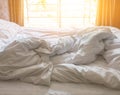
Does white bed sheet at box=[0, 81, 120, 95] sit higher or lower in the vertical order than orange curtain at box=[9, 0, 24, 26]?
lower

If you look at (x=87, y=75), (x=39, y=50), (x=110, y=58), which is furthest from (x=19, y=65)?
(x=110, y=58)

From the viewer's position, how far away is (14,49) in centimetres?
137

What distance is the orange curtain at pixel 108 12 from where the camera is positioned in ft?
10.6

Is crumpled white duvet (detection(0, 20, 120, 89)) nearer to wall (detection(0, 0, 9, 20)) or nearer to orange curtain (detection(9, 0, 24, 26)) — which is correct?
wall (detection(0, 0, 9, 20))

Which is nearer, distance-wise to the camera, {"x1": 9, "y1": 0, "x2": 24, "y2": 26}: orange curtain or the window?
{"x1": 9, "y1": 0, "x2": 24, "y2": 26}: orange curtain

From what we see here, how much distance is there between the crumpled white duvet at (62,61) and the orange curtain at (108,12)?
1.71 metres

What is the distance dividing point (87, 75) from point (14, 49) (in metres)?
0.54

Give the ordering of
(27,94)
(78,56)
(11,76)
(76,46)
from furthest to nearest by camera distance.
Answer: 1. (76,46)
2. (78,56)
3. (11,76)
4. (27,94)

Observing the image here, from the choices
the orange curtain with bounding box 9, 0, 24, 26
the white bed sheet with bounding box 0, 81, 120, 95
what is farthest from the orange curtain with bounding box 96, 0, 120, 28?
the white bed sheet with bounding box 0, 81, 120, 95

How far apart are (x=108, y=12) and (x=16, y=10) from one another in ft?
5.14

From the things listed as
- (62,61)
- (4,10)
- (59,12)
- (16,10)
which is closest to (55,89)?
(62,61)

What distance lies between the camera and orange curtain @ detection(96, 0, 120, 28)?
127 inches

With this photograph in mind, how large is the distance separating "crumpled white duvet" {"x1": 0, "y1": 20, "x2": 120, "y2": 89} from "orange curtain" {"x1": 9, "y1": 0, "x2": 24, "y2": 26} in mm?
1828

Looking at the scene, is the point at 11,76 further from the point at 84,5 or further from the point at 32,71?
the point at 84,5
